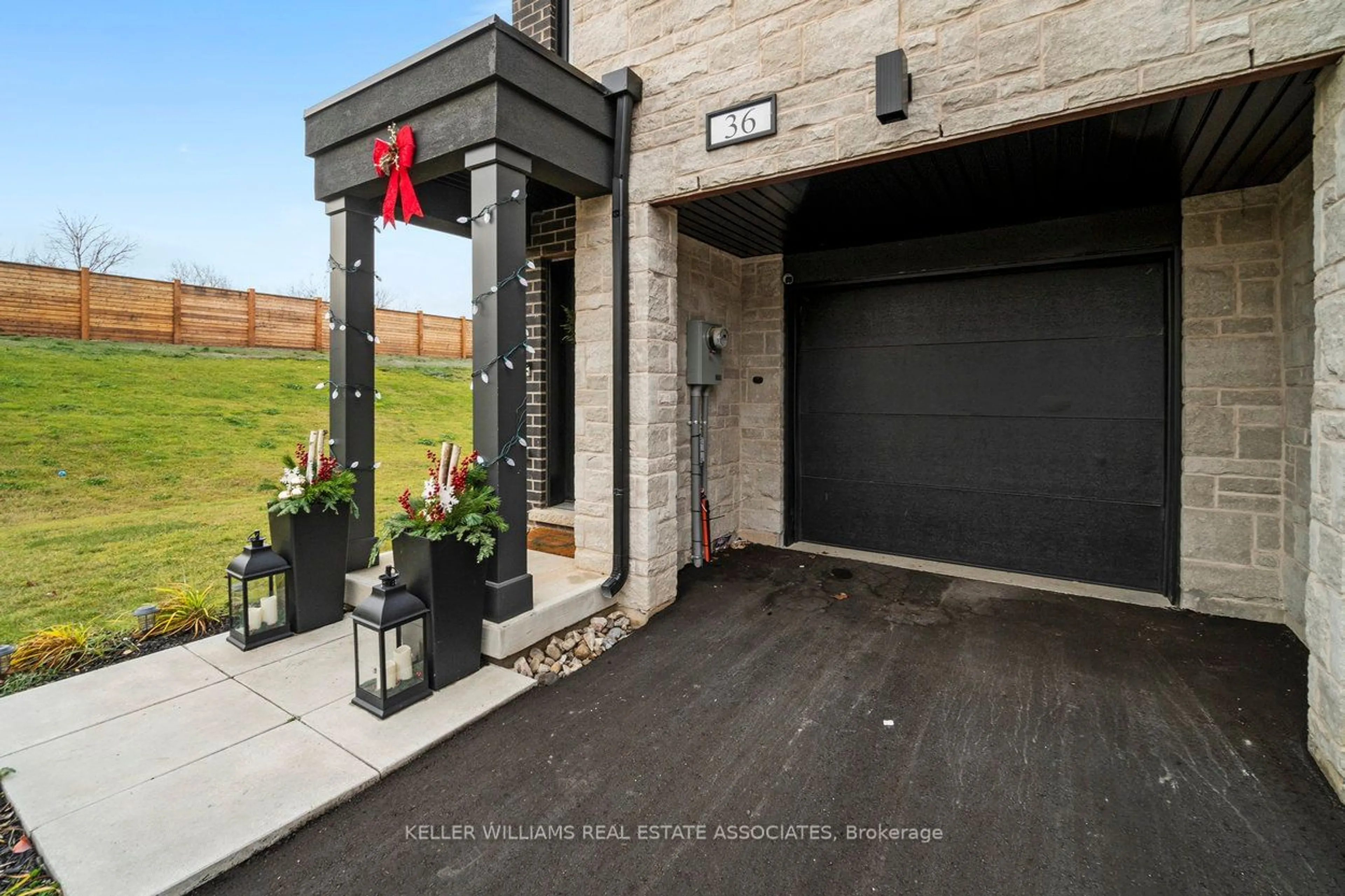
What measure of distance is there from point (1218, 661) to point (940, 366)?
7.94ft

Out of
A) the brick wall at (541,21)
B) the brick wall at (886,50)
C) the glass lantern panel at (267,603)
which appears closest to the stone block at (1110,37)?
the brick wall at (886,50)

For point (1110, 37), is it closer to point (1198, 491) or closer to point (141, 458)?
point (1198, 491)

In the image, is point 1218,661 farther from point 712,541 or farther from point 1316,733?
point 712,541

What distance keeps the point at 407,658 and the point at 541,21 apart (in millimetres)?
4752

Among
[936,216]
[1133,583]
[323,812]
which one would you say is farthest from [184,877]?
[1133,583]

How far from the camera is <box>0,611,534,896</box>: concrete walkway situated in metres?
1.62

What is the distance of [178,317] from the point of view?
365 inches

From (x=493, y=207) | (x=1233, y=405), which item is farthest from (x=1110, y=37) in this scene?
(x=493, y=207)

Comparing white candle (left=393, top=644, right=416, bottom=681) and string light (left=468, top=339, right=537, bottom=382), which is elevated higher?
string light (left=468, top=339, right=537, bottom=382)

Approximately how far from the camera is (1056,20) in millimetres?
2291

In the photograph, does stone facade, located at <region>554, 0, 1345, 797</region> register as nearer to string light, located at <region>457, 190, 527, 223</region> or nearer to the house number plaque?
the house number plaque

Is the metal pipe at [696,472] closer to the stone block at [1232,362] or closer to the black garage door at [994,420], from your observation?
the black garage door at [994,420]

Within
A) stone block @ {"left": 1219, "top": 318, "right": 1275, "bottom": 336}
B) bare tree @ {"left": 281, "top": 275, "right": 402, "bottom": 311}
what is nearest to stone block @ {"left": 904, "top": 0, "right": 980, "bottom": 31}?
stone block @ {"left": 1219, "top": 318, "right": 1275, "bottom": 336}

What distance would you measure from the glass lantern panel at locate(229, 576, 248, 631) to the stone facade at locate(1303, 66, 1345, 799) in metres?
4.51
